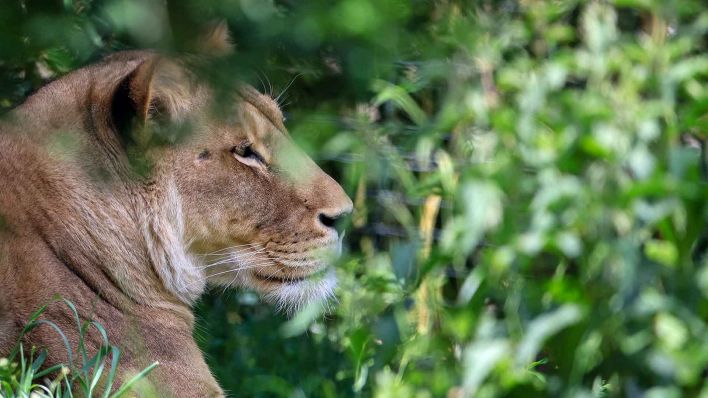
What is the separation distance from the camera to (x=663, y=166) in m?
2.61

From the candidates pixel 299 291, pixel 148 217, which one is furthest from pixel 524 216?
pixel 148 217

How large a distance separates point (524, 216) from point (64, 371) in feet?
4.25

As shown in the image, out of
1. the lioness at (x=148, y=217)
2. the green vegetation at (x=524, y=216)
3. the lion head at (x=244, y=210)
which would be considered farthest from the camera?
the lion head at (x=244, y=210)

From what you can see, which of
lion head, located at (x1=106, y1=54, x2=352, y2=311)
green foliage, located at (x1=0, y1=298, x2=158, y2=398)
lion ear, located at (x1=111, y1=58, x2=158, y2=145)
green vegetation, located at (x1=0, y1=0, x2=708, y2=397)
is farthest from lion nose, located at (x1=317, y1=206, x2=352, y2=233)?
green foliage, located at (x1=0, y1=298, x2=158, y2=398)

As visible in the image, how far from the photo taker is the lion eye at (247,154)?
2584mm

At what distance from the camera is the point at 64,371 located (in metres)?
1.84

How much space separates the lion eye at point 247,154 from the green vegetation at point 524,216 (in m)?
0.16

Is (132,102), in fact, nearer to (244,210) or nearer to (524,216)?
(244,210)

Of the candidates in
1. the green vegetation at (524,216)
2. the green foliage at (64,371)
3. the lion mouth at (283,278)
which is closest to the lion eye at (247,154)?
the green vegetation at (524,216)

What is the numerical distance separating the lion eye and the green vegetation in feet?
0.53

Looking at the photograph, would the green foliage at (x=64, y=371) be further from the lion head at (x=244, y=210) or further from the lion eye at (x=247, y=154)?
the lion eye at (x=247, y=154)

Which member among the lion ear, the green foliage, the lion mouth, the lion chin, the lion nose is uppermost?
the lion ear

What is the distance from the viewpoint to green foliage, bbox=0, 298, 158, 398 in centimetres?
187

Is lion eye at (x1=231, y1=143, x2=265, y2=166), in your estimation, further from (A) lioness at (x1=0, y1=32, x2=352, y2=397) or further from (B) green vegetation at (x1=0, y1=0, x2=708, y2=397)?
(B) green vegetation at (x1=0, y1=0, x2=708, y2=397)
